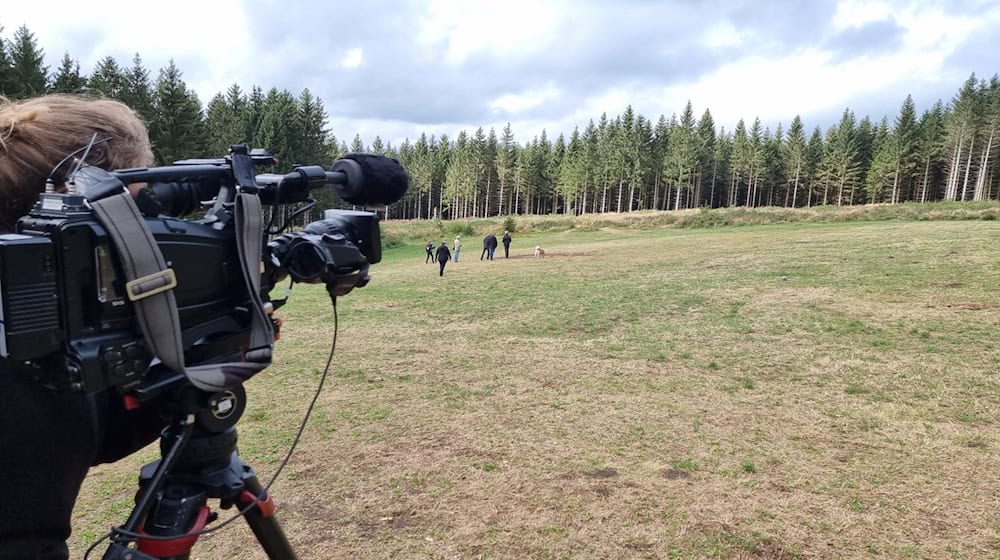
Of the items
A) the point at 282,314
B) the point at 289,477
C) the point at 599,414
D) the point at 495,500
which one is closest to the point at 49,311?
the point at 495,500

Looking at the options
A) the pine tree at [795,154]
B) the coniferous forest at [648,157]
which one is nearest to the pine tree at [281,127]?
the coniferous forest at [648,157]

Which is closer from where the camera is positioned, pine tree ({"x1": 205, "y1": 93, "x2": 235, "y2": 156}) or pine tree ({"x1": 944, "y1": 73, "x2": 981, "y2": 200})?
pine tree ({"x1": 205, "y1": 93, "x2": 235, "y2": 156})

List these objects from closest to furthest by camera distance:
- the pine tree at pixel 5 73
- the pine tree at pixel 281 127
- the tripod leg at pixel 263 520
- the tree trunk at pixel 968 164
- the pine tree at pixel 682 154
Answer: the tripod leg at pixel 263 520 < the pine tree at pixel 5 73 < the pine tree at pixel 281 127 < the tree trunk at pixel 968 164 < the pine tree at pixel 682 154

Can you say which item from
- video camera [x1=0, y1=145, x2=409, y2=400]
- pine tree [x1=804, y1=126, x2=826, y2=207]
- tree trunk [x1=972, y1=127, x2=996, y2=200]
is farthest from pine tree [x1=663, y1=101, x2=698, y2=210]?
video camera [x1=0, y1=145, x2=409, y2=400]

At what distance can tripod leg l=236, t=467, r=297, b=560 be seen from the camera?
1734 millimetres

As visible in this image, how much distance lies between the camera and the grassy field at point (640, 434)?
12.8 feet

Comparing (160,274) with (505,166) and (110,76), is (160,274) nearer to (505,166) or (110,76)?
(110,76)

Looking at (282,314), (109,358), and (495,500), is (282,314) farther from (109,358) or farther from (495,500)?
(109,358)

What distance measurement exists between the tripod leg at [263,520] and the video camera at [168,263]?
52 cm

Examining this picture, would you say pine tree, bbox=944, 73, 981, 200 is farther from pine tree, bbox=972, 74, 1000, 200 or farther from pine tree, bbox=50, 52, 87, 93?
pine tree, bbox=50, 52, 87, 93

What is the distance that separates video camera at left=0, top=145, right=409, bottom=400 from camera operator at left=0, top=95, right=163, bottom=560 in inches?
3.1

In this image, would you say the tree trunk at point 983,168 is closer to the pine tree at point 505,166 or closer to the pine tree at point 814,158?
the pine tree at point 814,158

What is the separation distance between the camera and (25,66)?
1210 inches

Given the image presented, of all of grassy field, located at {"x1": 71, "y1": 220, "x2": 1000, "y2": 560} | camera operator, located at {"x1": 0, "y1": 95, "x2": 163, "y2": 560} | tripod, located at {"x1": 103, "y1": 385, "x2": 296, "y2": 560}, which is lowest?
grassy field, located at {"x1": 71, "y1": 220, "x2": 1000, "y2": 560}
